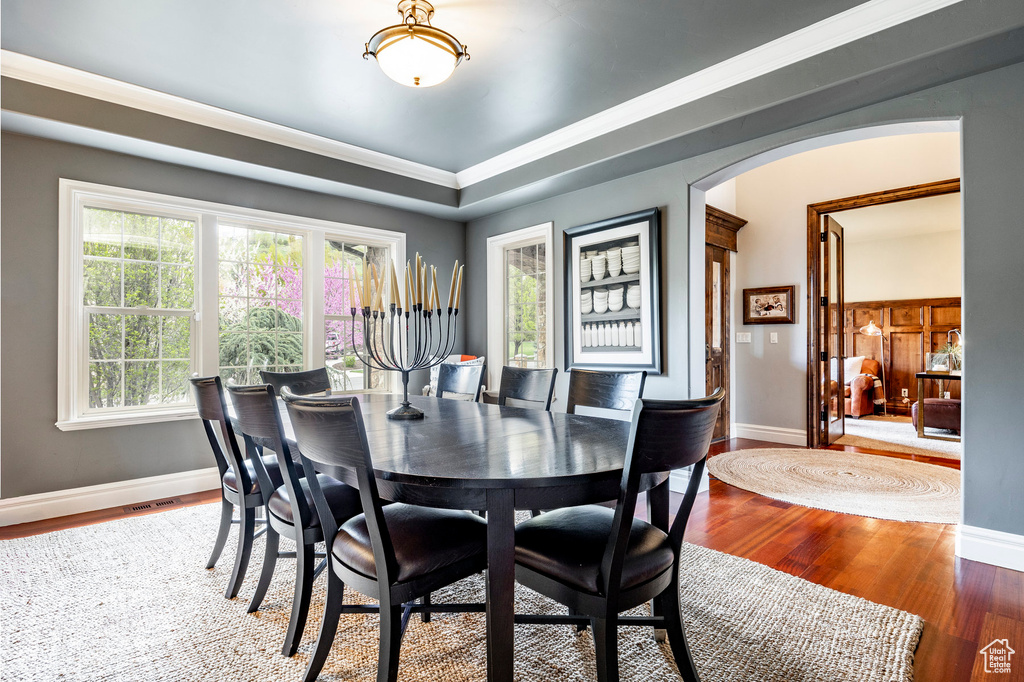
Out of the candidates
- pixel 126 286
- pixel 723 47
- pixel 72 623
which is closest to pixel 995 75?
pixel 723 47

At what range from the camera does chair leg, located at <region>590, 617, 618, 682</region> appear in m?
1.25

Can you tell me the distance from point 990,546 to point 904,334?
7.03 metres

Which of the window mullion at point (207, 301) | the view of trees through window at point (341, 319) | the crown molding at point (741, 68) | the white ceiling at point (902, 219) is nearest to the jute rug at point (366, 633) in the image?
the window mullion at point (207, 301)

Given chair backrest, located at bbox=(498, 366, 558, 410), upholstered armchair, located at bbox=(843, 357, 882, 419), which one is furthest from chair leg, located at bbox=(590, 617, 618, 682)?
upholstered armchair, located at bbox=(843, 357, 882, 419)

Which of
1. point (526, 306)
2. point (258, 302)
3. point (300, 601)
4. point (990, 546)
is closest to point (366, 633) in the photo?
point (300, 601)

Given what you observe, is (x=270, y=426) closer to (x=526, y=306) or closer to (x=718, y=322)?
(x=526, y=306)

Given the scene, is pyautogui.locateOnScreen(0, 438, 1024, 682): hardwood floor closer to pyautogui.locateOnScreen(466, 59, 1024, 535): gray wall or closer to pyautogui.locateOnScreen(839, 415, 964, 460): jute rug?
pyautogui.locateOnScreen(466, 59, 1024, 535): gray wall

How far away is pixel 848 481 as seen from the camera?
12.5 feet

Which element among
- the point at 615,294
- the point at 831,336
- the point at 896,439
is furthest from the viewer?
the point at 896,439

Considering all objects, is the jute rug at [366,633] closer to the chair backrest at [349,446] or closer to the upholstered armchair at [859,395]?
the chair backrest at [349,446]

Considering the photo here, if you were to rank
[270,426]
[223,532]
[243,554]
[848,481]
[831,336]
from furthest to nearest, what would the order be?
[831,336] < [848,481] < [223,532] < [243,554] < [270,426]

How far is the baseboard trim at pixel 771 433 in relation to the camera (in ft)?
16.8

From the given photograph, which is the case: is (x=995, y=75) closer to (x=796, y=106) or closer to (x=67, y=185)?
(x=796, y=106)

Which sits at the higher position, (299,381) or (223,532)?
(299,381)
